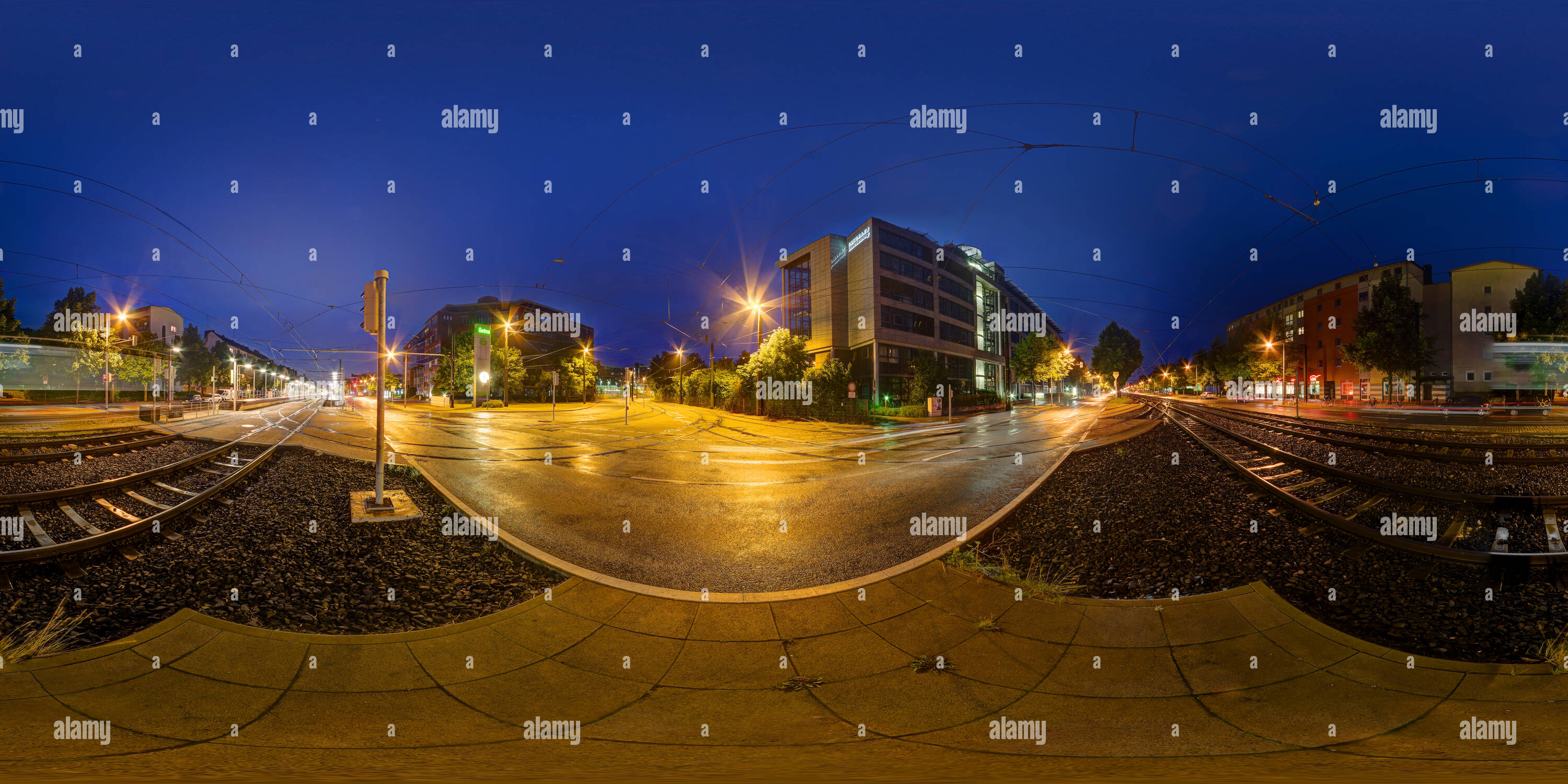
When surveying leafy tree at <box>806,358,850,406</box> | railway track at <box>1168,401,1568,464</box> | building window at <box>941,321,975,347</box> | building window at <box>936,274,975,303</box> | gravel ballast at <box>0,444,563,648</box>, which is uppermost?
building window at <box>936,274,975,303</box>

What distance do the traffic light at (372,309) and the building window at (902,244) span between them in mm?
41094

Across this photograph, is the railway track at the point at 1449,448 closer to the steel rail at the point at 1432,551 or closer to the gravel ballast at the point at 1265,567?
the gravel ballast at the point at 1265,567

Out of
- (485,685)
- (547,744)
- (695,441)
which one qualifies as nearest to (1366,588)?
(547,744)

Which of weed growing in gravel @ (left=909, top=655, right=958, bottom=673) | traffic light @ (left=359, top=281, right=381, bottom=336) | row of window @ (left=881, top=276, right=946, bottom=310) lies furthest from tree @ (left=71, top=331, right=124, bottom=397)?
row of window @ (left=881, top=276, right=946, bottom=310)

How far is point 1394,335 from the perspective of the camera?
133 ft

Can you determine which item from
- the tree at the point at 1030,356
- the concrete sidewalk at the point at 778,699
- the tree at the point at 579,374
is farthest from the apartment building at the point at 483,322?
the concrete sidewalk at the point at 778,699

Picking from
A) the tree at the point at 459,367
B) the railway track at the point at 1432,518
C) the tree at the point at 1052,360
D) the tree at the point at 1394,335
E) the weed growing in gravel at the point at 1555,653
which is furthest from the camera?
the tree at the point at 1052,360

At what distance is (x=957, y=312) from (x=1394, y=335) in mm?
33061

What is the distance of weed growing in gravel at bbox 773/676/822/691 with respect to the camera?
360 cm

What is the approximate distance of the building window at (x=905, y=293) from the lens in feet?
153

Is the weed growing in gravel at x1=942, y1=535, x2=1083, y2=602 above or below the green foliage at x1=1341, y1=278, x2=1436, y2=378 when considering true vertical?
below

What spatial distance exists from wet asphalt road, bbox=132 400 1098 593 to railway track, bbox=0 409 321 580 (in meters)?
3.41

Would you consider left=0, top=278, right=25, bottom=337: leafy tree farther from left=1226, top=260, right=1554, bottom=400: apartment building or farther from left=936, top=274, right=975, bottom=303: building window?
left=1226, top=260, right=1554, bottom=400: apartment building

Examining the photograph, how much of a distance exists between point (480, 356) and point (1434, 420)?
6238 centimetres
